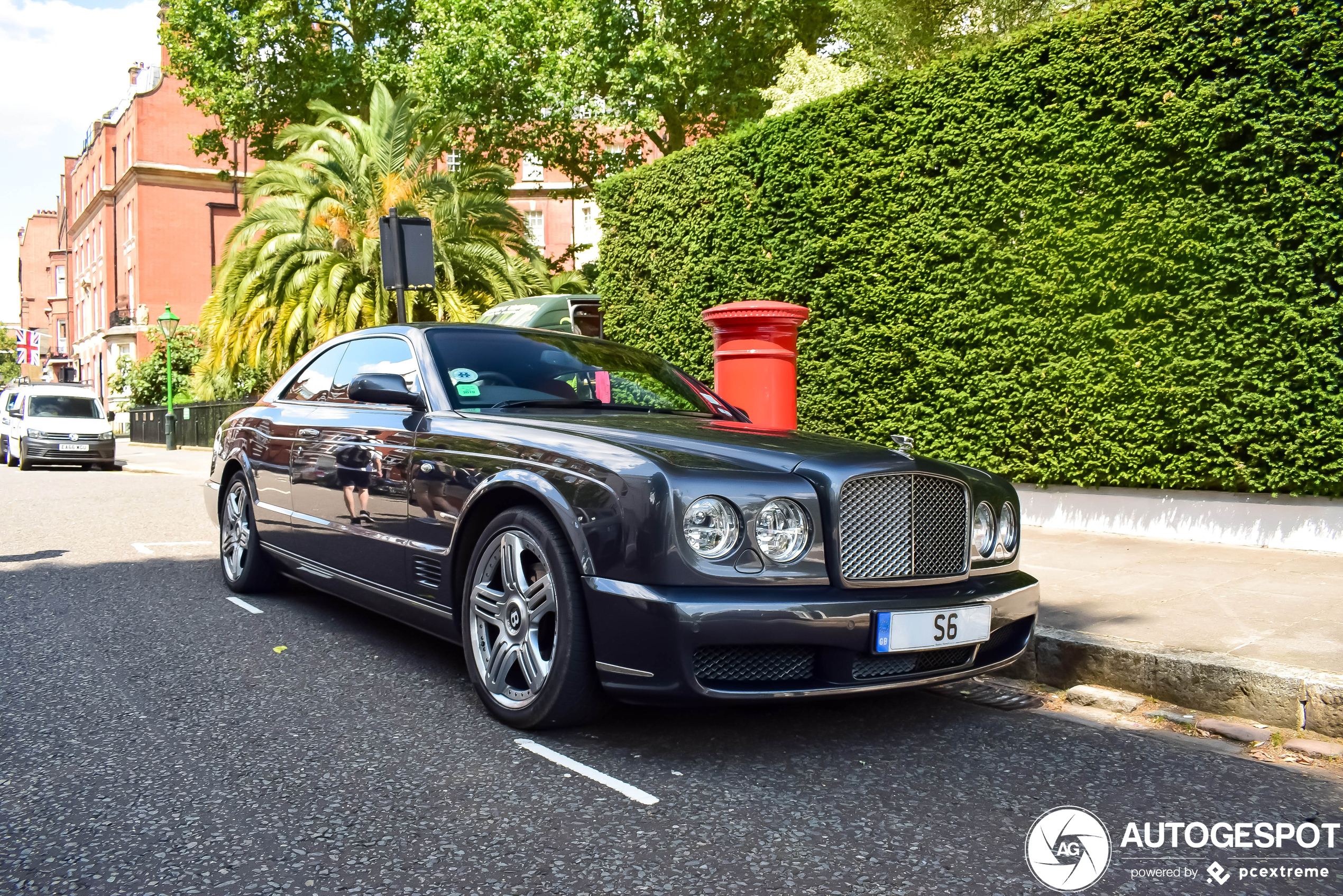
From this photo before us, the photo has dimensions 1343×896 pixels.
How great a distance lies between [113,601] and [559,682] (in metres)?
3.98

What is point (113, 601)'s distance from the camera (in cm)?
612

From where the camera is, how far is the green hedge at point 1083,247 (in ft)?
23.0

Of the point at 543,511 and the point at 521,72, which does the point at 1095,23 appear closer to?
the point at 543,511

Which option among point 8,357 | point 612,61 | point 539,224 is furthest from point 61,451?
point 8,357

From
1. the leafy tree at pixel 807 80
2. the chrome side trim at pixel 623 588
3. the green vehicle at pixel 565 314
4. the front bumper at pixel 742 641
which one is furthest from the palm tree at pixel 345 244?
the front bumper at pixel 742 641

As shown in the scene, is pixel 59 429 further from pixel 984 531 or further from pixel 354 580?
pixel 984 531

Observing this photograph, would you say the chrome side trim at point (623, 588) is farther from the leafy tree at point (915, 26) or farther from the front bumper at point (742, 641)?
the leafy tree at point (915, 26)

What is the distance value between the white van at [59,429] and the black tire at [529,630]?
20.8m

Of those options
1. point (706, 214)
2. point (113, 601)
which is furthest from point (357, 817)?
point (706, 214)

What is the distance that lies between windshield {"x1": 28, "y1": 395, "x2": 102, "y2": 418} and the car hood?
21.9 m

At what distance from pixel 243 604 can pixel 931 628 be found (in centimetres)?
426

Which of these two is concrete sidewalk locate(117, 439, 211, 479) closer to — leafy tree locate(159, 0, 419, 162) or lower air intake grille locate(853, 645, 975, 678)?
leafy tree locate(159, 0, 419, 162)

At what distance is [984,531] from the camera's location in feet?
12.7

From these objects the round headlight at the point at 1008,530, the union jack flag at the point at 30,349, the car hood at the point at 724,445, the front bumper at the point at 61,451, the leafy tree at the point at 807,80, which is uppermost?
the leafy tree at the point at 807,80
